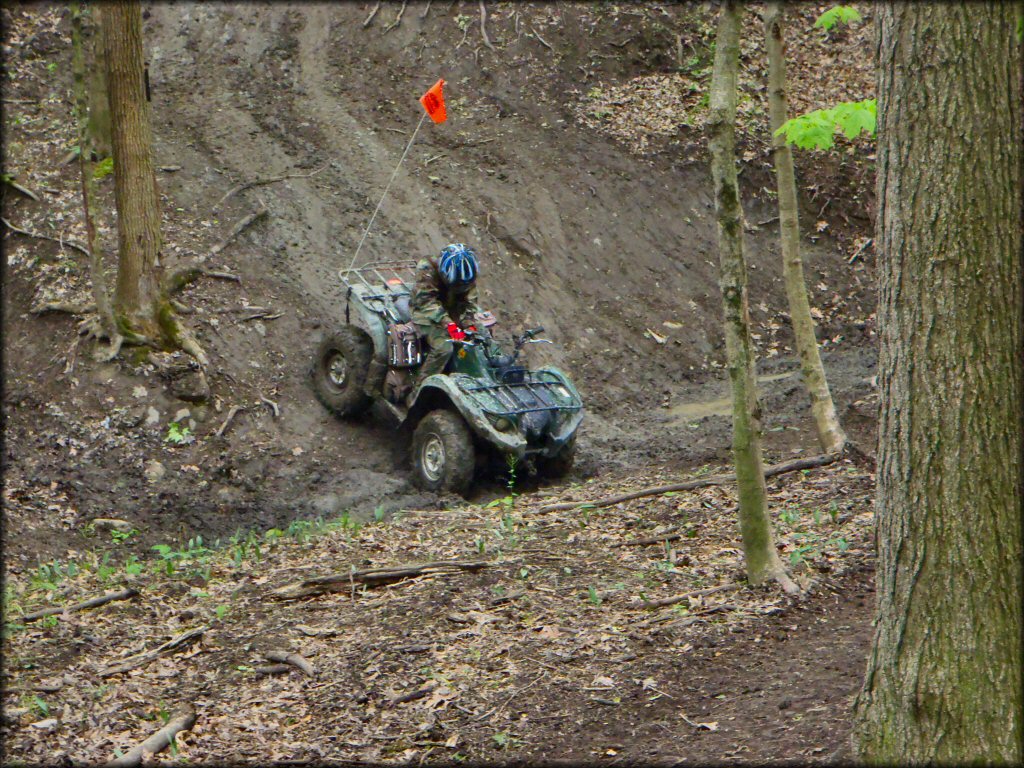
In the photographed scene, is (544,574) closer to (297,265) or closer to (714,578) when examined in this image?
(714,578)

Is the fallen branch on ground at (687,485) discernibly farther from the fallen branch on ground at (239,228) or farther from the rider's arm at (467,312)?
the fallen branch on ground at (239,228)

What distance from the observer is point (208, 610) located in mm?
→ 6750

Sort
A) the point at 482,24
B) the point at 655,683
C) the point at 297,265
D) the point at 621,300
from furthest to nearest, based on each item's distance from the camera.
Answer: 1. the point at 482,24
2. the point at 621,300
3. the point at 297,265
4. the point at 655,683

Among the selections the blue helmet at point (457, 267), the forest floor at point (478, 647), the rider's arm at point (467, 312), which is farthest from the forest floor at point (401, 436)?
the blue helmet at point (457, 267)

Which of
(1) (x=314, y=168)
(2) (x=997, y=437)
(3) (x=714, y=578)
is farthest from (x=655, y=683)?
(1) (x=314, y=168)

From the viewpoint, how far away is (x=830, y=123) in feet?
20.4

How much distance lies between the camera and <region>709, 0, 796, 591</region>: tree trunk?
19.4 feet

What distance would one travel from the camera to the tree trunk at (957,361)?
3527 mm

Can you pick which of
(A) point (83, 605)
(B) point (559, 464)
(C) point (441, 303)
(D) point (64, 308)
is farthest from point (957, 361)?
(D) point (64, 308)

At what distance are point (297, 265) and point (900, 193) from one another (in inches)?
411

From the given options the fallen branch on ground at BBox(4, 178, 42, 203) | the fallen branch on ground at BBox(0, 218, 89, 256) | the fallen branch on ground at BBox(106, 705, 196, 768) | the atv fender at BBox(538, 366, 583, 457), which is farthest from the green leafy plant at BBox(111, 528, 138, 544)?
the fallen branch on ground at BBox(4, 178, 42, 203)

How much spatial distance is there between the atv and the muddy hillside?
48cm

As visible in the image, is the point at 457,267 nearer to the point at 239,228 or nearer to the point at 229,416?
the point at 229,416

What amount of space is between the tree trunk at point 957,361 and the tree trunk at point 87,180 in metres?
8.41
